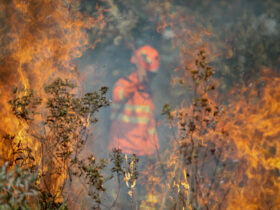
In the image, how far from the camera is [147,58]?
1530cm

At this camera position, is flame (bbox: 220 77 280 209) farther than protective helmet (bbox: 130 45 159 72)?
No

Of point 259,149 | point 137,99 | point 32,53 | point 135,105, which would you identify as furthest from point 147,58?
point 32,53

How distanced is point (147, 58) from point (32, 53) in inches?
393

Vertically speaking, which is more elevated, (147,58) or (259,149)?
(147,58)

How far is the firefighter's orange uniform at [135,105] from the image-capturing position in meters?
14.5

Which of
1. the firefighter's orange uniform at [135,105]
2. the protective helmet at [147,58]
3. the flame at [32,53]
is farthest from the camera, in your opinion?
the protective helmet at [147,58]

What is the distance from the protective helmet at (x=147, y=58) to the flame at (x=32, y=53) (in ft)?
25.2

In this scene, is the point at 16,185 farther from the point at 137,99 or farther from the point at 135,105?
the point at 137,99

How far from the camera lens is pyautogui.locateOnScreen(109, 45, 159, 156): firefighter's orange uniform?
14.5 meters

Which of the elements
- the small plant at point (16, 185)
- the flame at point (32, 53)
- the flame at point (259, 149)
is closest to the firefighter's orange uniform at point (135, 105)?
the flame at point (259, 149)

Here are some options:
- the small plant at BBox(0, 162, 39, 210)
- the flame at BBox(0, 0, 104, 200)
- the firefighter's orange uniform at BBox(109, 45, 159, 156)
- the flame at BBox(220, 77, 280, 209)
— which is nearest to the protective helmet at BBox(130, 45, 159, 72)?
the firefighter's orange uniform at BBox(109, 45, 159, 156)

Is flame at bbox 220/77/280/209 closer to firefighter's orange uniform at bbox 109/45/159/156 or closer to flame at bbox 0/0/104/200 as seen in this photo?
flame at bbox 0/0/104/200

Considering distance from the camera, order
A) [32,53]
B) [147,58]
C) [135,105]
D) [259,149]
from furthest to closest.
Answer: [147,58]
[135,105]
[259,149]
[32,53]

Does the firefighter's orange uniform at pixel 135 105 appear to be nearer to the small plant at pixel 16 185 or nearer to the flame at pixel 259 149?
the flame at pixel 259 149
